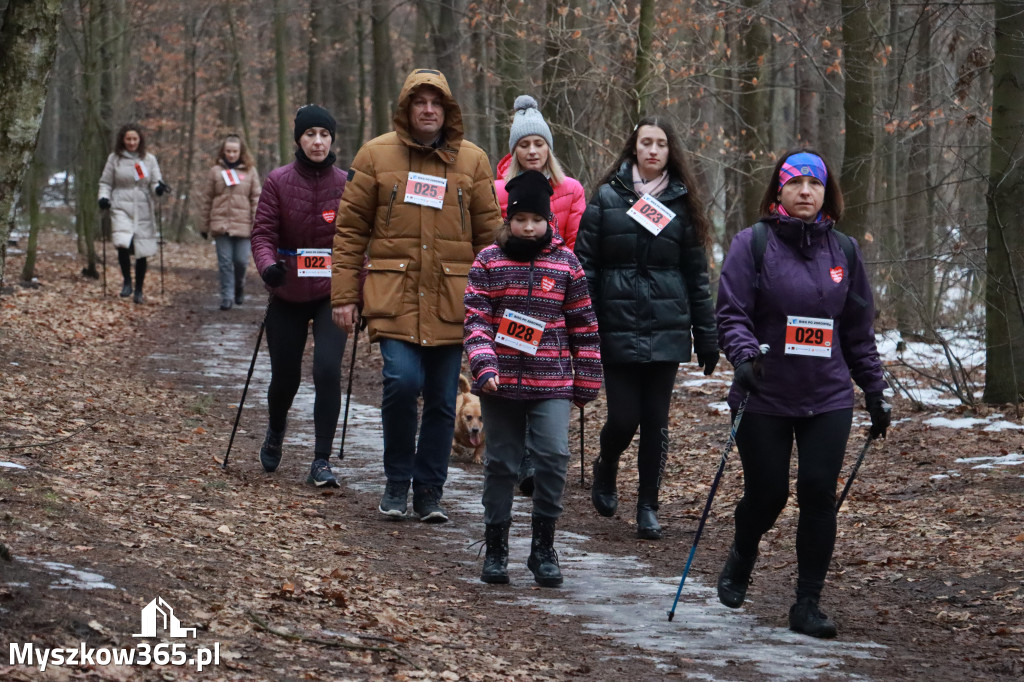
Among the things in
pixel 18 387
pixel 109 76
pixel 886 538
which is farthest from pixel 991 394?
pixel 109 76

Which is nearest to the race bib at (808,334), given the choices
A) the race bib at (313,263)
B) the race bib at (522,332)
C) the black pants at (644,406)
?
the race bib at (522,332)

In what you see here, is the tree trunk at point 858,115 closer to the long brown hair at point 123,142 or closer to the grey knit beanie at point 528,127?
the grey knit beanie at point 528,127

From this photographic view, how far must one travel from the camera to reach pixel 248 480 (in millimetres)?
8320

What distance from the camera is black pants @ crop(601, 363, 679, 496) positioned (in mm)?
7461

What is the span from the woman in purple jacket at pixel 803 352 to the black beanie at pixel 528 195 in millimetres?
1064

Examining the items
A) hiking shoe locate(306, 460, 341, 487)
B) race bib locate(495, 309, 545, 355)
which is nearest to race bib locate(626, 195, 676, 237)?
race bib locate(495, 309, 545, 355)

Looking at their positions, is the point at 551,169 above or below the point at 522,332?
above

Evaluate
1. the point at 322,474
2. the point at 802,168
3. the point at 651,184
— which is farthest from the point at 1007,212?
the point at 322,474

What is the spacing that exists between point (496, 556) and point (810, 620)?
1.66 m

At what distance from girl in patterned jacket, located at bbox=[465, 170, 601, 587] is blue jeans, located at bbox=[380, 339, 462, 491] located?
3.63 ft

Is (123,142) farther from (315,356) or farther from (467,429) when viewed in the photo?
(315,356)

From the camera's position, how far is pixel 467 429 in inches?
404

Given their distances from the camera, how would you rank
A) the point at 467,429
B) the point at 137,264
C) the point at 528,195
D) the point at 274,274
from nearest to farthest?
1. the point at 528,195
2. the point at 274,274
3. the point at 467,429
4. the point at 137,264

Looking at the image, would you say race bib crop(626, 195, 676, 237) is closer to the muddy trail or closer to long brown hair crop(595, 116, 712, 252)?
long brown hair crop(595, 116, 712, 252)
